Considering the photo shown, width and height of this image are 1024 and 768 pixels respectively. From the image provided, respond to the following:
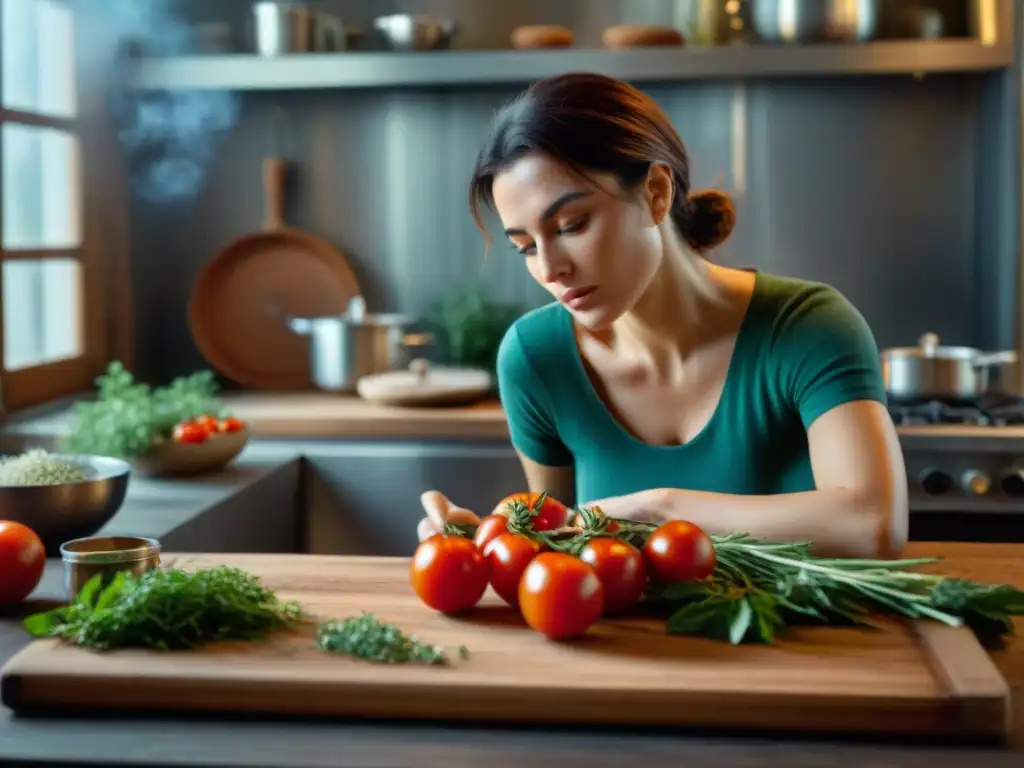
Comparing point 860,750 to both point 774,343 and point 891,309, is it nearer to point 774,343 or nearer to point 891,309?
point 774,343

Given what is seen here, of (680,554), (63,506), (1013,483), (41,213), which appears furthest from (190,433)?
(1013,483)

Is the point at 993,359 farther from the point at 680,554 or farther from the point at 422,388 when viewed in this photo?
the point at 680,554

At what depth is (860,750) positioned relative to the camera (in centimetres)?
102

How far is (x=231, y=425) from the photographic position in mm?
2600

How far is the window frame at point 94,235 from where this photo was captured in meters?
3.15

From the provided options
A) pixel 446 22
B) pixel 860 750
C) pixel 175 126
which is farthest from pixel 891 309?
pixel 860 750

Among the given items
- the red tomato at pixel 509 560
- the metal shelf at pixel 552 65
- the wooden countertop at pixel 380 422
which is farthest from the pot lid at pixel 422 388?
the red tomato at pixel 509 560

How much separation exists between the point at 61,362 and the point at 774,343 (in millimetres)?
2059

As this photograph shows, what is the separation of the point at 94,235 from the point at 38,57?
480 mm

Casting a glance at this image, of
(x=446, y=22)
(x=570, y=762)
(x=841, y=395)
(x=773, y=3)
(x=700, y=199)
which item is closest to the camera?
(x=570, y=762)

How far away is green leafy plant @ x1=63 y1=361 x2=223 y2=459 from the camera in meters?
2.43

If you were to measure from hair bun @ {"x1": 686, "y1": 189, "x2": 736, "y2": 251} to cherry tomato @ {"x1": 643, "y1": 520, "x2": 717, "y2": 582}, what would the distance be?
591 millimetres

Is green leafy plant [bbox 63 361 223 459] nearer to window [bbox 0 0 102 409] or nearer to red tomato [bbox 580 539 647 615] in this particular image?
window [bbox 0 0 102 409]

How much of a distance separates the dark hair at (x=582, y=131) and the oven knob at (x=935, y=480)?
4.15 feet
